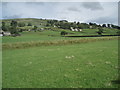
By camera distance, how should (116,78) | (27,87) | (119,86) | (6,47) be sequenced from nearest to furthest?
(119,86) < (27,87) < (116,78) < (6,47)

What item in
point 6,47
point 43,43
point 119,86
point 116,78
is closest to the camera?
point 119,86

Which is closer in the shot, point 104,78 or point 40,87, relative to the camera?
point 40,87

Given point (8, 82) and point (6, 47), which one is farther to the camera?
point (6, 47)

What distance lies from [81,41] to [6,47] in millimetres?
30779

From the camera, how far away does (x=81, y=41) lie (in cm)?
5450

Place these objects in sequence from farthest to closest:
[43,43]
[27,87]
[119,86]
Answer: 1. [43,43]
2. [27,87]
3. [119,86]

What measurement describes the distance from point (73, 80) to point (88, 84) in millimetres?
1470

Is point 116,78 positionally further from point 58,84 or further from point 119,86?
point 58,84

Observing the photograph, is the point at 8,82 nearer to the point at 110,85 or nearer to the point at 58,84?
the point at 58,84

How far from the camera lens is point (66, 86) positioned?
377 inches

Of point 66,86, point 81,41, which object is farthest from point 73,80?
point 81,41

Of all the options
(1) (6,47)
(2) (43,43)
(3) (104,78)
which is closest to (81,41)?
(2) (43,43)

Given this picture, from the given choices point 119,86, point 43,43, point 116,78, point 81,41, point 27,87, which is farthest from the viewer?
point 81,41

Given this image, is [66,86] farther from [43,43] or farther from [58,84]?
[43,43]
